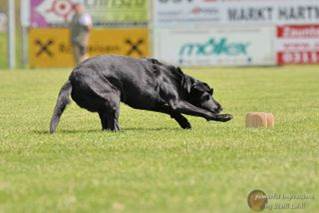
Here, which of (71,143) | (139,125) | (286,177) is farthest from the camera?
→ (139,125)

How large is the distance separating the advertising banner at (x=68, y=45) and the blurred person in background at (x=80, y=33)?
6.09ft

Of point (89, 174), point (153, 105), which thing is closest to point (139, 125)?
point (153, 105)

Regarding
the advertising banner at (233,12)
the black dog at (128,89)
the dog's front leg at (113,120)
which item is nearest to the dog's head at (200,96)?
the black dog at (128,89)

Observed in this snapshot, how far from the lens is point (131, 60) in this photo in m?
10.1

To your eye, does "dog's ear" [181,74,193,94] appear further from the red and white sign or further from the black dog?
the red and white sign

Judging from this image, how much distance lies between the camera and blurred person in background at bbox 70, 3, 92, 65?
1077 inches

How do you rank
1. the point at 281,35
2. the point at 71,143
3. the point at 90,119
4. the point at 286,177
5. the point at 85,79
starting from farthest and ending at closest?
the point at 281,35
the point at 90,119
the point at 85,79
the point at 71,143
the point at 286,177

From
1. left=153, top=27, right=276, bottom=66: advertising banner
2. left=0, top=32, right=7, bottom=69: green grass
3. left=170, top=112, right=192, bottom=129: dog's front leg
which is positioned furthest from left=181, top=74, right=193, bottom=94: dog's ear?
left=0, top=32, right=7, bottom=69: green grass

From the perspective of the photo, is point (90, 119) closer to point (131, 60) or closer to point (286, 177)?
point (131, 60)

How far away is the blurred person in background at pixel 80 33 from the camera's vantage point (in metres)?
27.3

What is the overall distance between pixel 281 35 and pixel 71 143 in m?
21.0

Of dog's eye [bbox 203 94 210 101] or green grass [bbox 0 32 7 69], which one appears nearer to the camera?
dog's eye [bbox 203 94 210 101]

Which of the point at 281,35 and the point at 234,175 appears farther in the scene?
the point at 281,35

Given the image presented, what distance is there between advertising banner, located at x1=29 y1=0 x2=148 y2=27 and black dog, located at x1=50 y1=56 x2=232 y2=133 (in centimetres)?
1930
